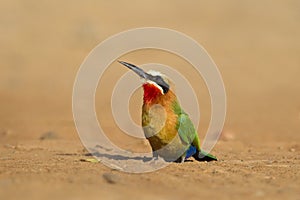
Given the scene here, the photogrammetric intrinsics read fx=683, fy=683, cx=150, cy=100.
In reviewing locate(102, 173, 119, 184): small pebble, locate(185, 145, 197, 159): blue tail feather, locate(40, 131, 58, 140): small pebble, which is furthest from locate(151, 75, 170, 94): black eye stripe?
locate(40, 131, 58, 140): small pebble

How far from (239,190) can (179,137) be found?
1.37 metres

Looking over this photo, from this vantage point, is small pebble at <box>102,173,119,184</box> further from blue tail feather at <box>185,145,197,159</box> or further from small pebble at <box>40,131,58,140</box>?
small pebble at <box>40,131,58,140</box>

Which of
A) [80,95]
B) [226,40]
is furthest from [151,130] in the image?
[226,40]

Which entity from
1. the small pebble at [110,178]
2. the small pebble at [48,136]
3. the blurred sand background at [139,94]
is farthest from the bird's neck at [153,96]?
the small pebble at [48,136]

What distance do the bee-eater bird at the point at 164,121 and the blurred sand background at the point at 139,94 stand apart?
21 cm

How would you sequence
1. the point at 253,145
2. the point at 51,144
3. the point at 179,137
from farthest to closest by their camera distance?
the point at 253,145, the point at 51,144, the point at 179,137

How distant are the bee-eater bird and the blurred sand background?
0.21m

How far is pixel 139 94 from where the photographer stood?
46.5 ft

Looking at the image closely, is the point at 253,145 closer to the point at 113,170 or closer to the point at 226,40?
the point at 113,170

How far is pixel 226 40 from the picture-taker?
19.3 m

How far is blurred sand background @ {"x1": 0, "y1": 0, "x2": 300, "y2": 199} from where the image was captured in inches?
200

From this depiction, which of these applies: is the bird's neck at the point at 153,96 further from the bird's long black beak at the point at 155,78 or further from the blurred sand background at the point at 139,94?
the blurred sand background at the point at 139,94

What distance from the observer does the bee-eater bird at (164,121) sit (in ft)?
20.1

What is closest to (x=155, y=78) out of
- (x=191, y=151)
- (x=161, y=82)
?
(x=161, y=82)
